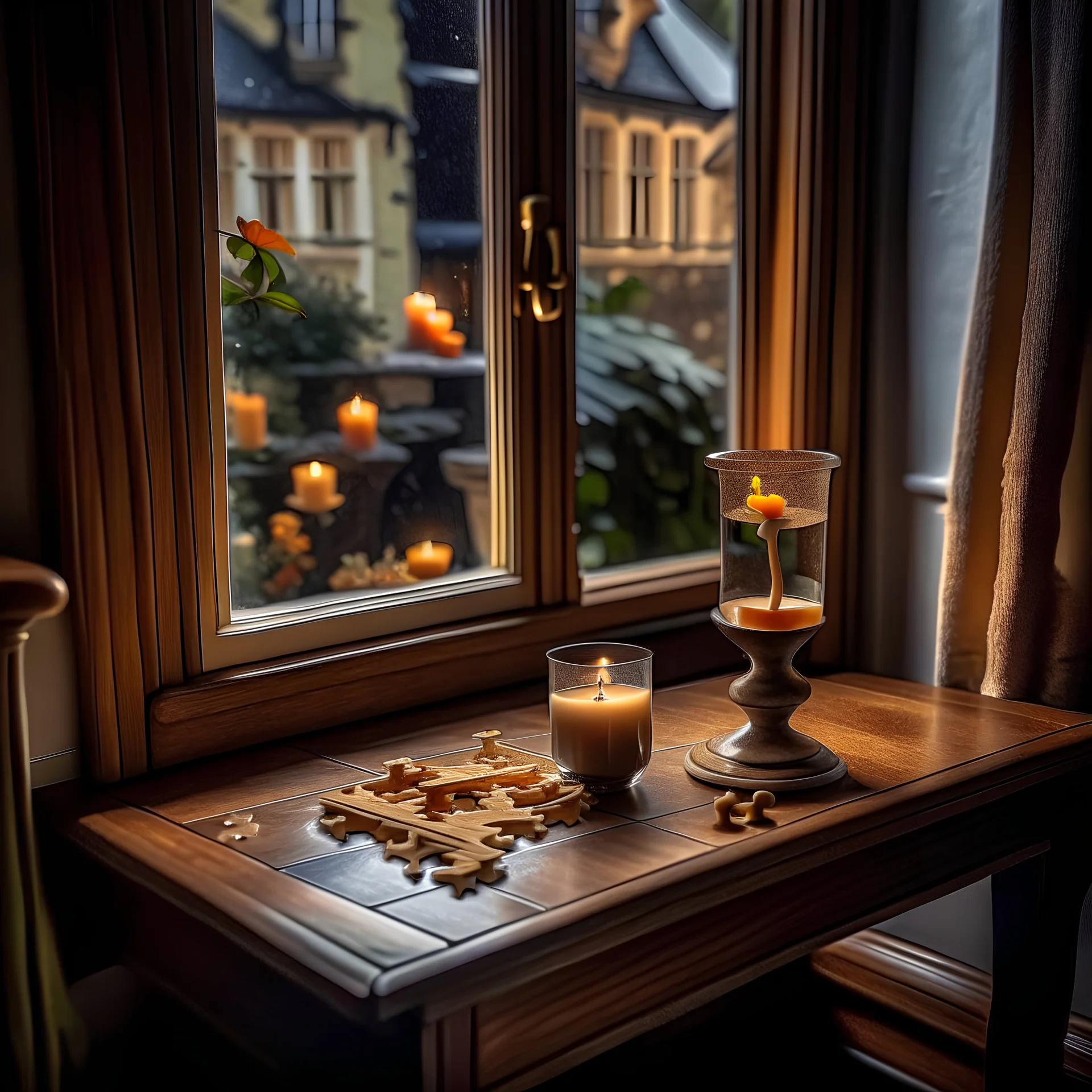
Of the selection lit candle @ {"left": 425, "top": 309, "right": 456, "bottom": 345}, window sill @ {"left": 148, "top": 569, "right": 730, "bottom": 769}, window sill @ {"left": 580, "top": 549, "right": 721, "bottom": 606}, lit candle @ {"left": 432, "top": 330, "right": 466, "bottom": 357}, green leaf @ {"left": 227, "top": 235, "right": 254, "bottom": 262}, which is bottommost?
window sill @ {"left": 148, "top": 569, "right": 730, "bottom": 769}

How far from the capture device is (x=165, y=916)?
130 centimetres

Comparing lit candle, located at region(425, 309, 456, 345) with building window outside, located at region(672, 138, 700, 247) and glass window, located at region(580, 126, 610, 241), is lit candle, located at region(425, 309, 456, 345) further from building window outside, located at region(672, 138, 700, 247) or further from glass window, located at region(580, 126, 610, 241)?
building window outside, located at region(672, 138, 700, 247)

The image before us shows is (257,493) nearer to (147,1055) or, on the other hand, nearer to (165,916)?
(165,916)

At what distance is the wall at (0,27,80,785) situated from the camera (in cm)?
133

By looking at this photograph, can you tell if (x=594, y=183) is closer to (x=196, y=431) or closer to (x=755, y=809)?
(x=196, y=431)

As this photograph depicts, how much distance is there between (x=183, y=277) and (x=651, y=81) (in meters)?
0.91

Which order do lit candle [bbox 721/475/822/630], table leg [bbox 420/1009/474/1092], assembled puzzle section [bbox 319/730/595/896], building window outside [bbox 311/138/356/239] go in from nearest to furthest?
table leg [bbox 420/1009/474/1092], assembled puzzle section [bbox 319/730/595/896], lit candle [bbox 721/475/822/630], building window outside [bbox 311/138/356/239]

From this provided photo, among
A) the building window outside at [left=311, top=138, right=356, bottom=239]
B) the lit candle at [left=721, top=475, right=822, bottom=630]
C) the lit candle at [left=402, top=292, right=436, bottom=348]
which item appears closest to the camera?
the lit candle at [left=721, top=475, right=822, bottom=630]

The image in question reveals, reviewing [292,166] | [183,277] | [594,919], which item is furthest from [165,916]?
[292,166]

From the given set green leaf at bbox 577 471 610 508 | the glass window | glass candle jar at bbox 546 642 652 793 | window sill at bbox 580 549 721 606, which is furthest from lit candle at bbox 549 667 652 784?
the glass window

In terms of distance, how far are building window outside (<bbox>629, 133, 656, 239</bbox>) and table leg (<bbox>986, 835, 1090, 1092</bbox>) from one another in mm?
1131

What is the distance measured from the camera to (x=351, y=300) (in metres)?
1.68

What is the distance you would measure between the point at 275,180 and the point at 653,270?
2.35ft

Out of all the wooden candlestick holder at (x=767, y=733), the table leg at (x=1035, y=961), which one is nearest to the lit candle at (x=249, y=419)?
the wooden candlestick holder at (x=767, y=733)
